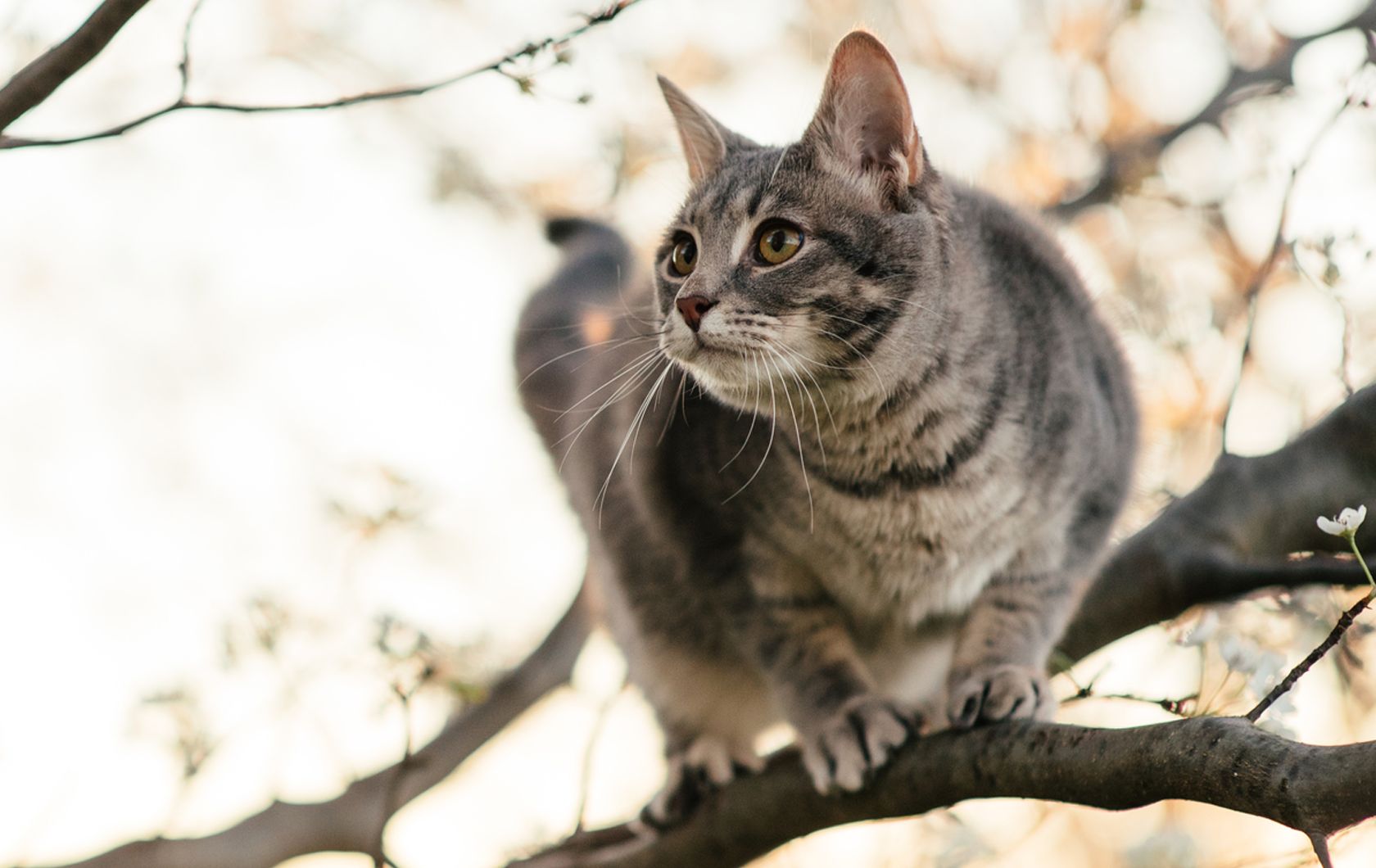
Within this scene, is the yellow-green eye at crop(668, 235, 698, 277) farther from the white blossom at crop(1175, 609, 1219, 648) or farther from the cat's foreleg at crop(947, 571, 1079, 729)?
the white blossom at crop(1175, 609, 1219, 648)

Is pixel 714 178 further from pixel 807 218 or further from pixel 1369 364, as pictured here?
pixel 1369 364

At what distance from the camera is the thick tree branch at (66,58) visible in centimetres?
168

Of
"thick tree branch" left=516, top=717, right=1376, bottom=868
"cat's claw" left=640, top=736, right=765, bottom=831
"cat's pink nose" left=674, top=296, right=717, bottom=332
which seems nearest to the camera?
"thick tree branch" left=516, top=717, right=1376, bottom=868

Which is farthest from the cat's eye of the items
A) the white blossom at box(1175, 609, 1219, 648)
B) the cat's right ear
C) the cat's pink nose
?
the white blossom at box(1175, 609, 1219, 648)

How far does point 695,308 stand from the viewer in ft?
8.18

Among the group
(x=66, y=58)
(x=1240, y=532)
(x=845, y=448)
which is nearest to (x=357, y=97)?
(x=66, y=58)

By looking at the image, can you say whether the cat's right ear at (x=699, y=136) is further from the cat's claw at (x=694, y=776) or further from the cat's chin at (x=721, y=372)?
the cat's claw at (x=694, y=776)

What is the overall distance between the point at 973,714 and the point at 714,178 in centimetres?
129

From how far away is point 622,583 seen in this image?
348 cm

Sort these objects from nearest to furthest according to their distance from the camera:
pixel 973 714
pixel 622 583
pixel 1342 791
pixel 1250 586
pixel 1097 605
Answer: pixel 1342 791 < pixel 973 714 < pixel 1250 586 < pixel 1097 605 < pixel 622 583

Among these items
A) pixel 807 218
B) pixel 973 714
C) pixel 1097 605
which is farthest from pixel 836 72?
pixel 1097 605

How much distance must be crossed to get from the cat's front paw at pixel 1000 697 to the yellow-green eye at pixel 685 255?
1.06 metres

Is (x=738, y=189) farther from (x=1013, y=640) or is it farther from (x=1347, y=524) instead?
(x=1347, y=524)

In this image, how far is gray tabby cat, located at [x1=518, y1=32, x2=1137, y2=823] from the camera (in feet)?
8.45
